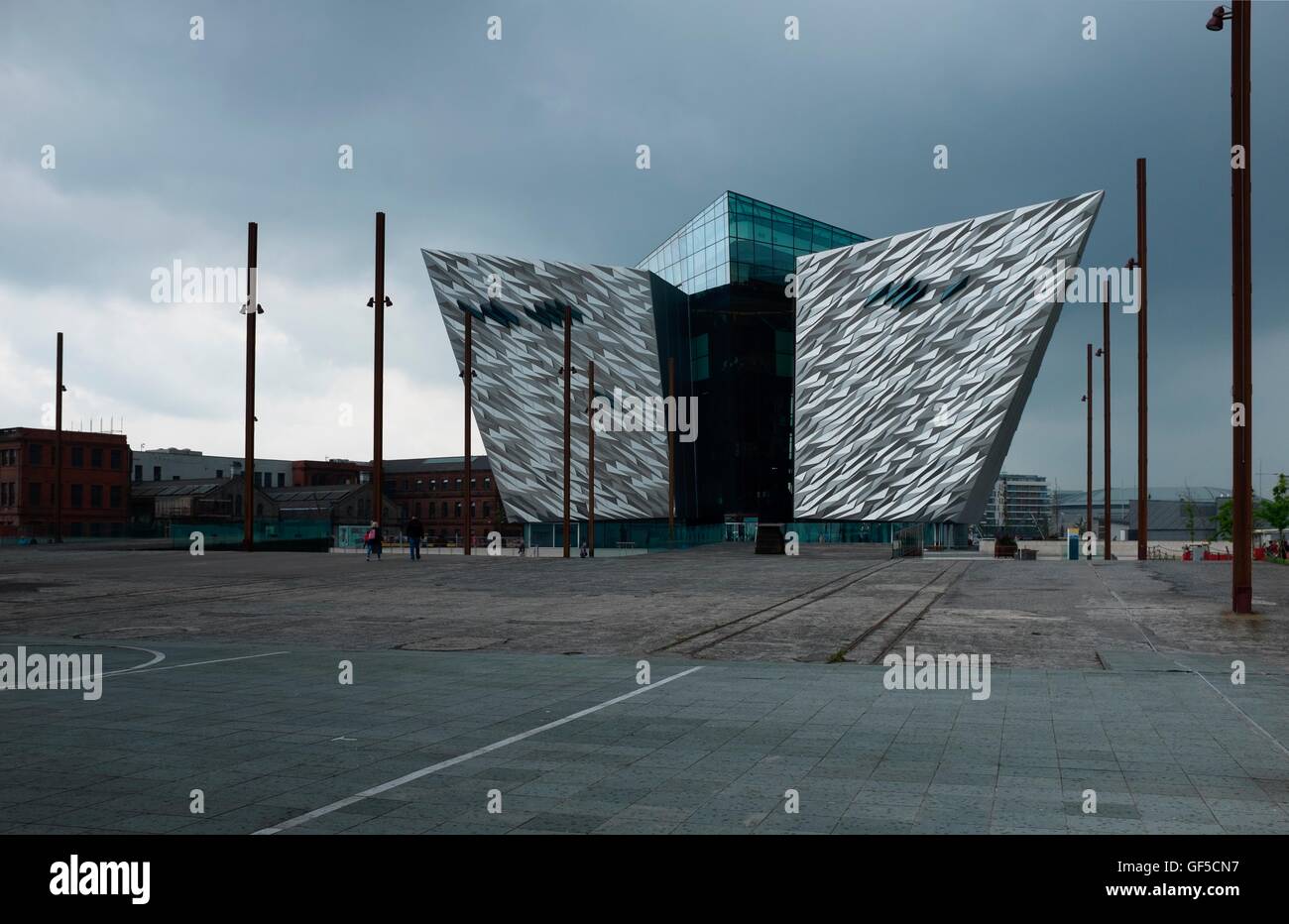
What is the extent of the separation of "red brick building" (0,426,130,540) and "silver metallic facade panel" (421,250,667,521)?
3611cm

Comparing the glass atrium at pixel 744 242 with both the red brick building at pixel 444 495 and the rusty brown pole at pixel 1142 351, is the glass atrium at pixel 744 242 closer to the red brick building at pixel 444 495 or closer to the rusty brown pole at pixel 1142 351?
the rusty brown pole at pixel 1142 351

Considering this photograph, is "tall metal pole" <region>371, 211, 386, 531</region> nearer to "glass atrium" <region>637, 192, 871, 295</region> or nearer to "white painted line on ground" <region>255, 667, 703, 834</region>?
"white painted line on ground" <region>255, 667, 703, 834</region>

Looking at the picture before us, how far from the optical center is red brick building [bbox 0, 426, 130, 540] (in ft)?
277

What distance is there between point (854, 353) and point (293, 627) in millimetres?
57858

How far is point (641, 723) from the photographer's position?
8.34 meters

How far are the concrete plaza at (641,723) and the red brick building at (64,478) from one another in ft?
251

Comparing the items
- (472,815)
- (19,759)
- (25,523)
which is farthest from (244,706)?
(25,523)

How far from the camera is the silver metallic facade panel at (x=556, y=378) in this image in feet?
234

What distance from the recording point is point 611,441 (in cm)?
7238

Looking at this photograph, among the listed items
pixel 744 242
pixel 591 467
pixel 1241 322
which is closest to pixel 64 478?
pixel 591 467

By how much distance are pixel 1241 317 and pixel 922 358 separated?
49.1 m
